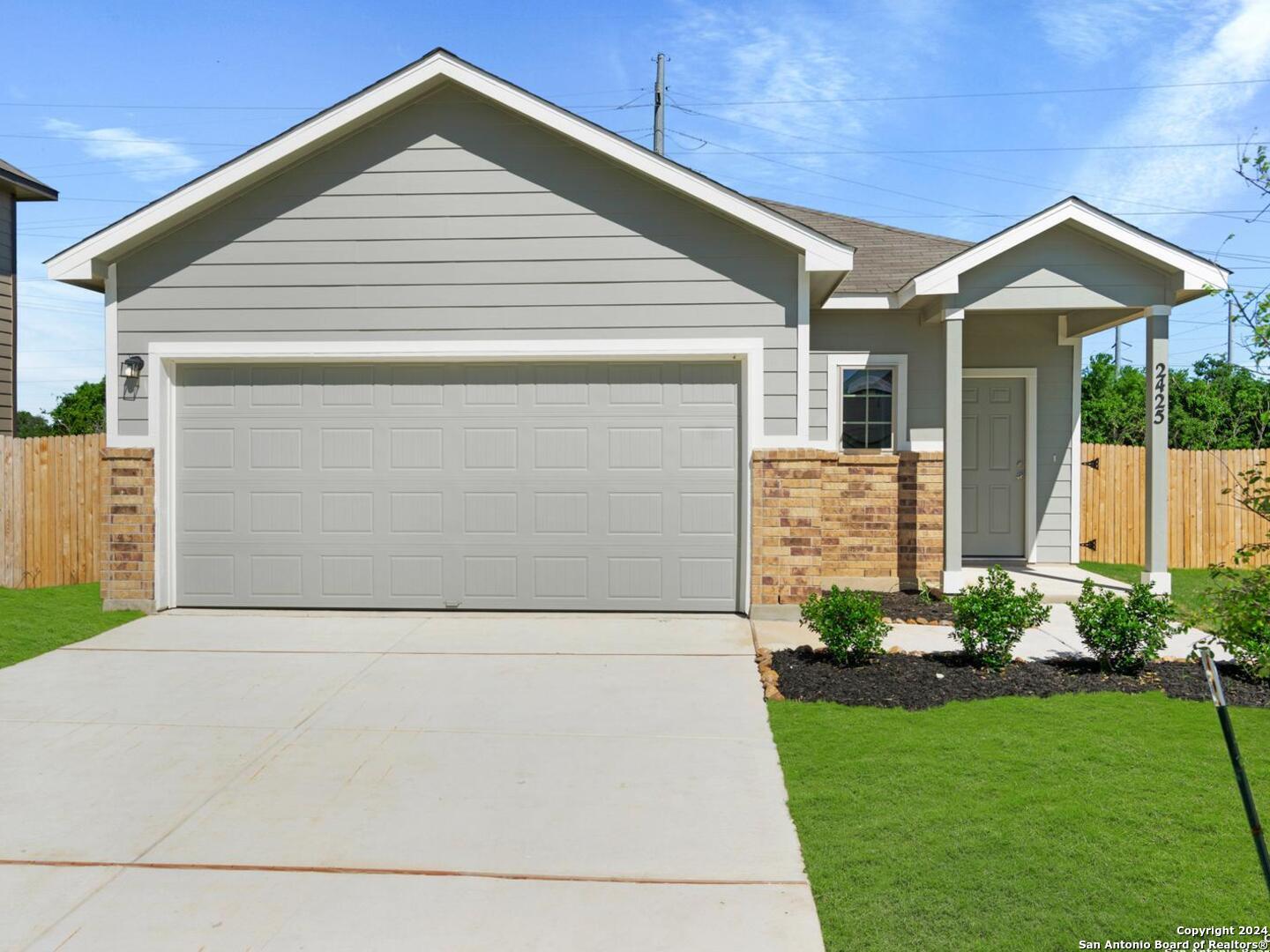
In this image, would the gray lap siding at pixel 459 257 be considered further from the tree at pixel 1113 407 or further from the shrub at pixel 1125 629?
the tree at pixel 1113 407

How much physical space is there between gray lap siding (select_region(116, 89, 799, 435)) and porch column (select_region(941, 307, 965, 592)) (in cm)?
209

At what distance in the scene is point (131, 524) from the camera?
8.70 m

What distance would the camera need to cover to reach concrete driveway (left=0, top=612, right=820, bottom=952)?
3.31 meters

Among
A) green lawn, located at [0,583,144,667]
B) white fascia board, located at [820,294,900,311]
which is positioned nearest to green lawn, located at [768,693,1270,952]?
white fascia board, located at [820,294,900,311]

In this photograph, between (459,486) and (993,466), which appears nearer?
(459,486)

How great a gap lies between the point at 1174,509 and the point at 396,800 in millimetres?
12033

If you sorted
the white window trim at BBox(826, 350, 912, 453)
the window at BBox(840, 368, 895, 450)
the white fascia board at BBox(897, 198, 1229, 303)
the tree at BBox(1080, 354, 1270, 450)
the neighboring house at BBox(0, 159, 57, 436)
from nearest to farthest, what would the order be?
the white fascia board at BBox(897, 198, 1229, 303), the white window trim at BBox(826, 350, 912, 453), the window at BBox(840, 368, 895, 450), the neighboring house at BBox(0, 159, 57, 436), the tree at BBox(1080, 354, 1270, 450)

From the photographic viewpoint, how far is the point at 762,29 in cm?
1544

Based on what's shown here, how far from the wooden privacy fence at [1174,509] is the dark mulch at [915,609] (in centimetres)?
382

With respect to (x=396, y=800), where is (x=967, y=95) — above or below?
above

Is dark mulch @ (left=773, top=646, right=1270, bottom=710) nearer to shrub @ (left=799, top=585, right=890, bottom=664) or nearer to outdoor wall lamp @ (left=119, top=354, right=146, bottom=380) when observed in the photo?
shrub @ (left=799, top=585, right=890, bottom=664)

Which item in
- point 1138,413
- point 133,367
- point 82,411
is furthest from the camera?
point 82,411

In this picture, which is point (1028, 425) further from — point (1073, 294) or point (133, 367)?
point (133, 367)

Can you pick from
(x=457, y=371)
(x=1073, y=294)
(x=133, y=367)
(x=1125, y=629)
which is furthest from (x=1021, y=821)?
(x=133, y=367)
